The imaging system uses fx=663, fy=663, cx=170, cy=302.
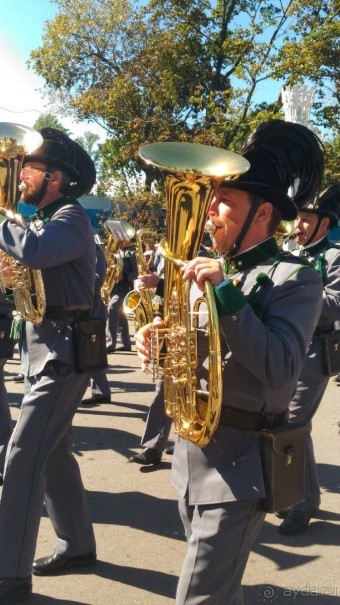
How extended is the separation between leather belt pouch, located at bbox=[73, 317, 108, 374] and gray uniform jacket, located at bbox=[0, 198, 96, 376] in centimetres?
4

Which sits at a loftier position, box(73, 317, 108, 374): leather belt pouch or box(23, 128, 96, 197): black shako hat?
box(23, 128, 96, 197): black shako hat

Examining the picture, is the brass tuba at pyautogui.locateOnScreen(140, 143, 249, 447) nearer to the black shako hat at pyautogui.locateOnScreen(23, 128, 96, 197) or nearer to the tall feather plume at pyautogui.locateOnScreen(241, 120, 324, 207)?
the tall feather plume at pyautogui.locateOnScreen(241, 120, 324, 207)

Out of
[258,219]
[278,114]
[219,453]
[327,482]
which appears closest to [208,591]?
[219,453]

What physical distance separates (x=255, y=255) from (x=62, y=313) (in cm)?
136

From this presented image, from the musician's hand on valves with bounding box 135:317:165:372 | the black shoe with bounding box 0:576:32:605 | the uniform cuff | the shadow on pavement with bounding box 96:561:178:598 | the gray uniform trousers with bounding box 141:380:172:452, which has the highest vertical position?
the uniform cuff

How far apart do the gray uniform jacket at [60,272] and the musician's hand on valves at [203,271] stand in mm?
1236

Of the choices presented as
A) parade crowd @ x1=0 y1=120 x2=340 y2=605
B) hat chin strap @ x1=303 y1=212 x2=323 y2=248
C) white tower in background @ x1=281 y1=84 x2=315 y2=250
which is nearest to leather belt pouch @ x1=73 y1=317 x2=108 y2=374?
parade crowd @ x1=0 y1=120 x2=340 y2=605

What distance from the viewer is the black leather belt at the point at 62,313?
3246mm

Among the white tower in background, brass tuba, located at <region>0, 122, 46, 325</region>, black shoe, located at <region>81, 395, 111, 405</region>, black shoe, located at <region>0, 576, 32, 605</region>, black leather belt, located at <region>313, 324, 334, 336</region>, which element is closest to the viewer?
black shoe, located at <region>0, 576, 32, 605</region>

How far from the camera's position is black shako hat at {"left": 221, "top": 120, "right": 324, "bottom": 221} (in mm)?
2186

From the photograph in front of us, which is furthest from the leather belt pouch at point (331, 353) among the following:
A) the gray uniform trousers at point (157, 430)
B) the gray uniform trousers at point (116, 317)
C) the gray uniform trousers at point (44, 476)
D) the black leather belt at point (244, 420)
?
the gray uniform trousers at point (116, 317)

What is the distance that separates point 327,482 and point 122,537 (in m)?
1.75

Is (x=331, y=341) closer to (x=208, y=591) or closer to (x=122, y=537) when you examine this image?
(x=122, y=537)

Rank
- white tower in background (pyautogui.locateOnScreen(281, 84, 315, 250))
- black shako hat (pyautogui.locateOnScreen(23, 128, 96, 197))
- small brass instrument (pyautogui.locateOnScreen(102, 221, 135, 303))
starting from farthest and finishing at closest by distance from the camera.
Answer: white tower in background (pyautogui.locateOnScreen(281, 84, 315, 250)) < small brass instrument (pyautogui.locateOnScreen(102, 221, 135, 303)) < black shako hat (pyautogui.locateOnScreen(23, 128, 96, 197))
